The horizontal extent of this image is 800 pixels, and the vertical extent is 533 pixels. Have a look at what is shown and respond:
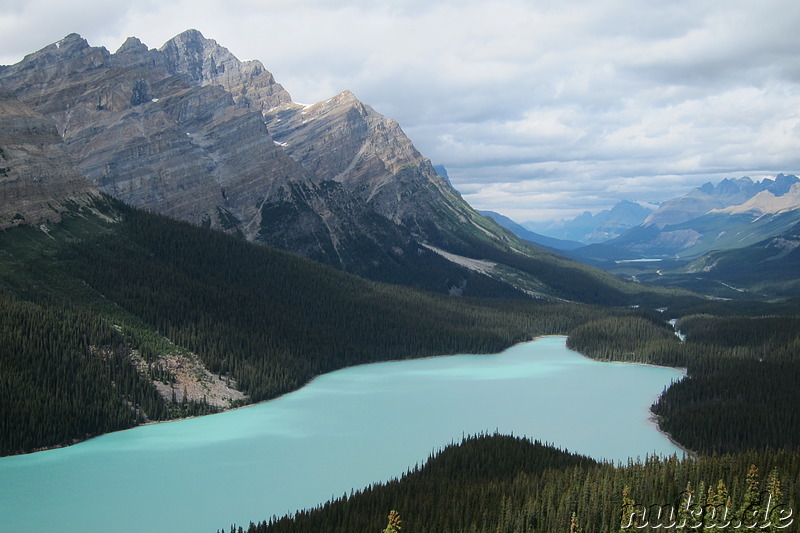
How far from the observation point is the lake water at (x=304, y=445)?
6619cm

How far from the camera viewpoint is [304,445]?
86.4 metres

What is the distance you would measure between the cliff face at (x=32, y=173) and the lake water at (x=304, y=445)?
54.1 m

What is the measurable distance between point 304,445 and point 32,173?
80.6 m

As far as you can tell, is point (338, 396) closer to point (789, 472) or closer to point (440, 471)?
point (440, 471)

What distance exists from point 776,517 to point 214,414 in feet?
242

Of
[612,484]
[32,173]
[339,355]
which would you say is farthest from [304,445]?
[32,173]

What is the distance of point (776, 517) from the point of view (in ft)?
140

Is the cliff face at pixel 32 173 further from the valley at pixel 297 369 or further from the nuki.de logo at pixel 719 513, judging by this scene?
the nuki.de logo at pixel 719 513

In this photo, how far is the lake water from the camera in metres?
66.2

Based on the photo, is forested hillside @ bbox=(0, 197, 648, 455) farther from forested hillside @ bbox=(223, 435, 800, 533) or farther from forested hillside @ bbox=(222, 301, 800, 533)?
forested hillside @ bbox=(222, 301, 800, 533)

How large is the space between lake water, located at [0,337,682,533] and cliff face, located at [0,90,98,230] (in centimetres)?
5413

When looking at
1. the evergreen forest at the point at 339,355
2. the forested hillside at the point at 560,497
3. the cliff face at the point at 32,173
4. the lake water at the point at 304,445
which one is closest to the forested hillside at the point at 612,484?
the forested hillside at the point at 560,497

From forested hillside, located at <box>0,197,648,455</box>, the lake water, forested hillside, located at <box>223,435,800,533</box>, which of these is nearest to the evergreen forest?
forested hillside, located at <box>223,435,800,533</box>

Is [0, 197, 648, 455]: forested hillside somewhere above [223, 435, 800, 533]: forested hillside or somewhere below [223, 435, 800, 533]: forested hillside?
above
